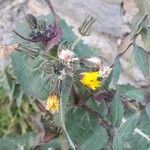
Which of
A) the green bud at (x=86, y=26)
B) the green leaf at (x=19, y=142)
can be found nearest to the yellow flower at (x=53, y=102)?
the green bud at (x=86, y=26)

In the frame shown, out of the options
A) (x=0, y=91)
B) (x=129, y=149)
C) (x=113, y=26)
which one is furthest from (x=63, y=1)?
(x=129, y=149)

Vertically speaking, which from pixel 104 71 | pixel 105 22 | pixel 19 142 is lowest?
pixel 19 142

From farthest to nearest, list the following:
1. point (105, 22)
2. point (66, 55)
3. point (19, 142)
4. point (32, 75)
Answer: point (105, 22) < point (19, 142) < point (32, 75) < point (66, 55)

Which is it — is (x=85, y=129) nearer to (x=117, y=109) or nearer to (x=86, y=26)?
(x=117, y=109)

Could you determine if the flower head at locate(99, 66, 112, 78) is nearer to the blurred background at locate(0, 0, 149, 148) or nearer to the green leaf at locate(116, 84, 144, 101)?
the green leaf at locate(116, 84, 144, 101)

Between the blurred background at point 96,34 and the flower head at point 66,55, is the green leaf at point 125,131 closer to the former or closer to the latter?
the flower head at point 66,55

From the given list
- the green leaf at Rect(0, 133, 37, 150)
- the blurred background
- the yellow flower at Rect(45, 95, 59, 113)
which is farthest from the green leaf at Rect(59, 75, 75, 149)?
the blurred background

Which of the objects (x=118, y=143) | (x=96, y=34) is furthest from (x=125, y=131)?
(x=96, y=34)

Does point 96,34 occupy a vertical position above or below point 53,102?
above

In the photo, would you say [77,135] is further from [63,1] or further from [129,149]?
[63,1]
